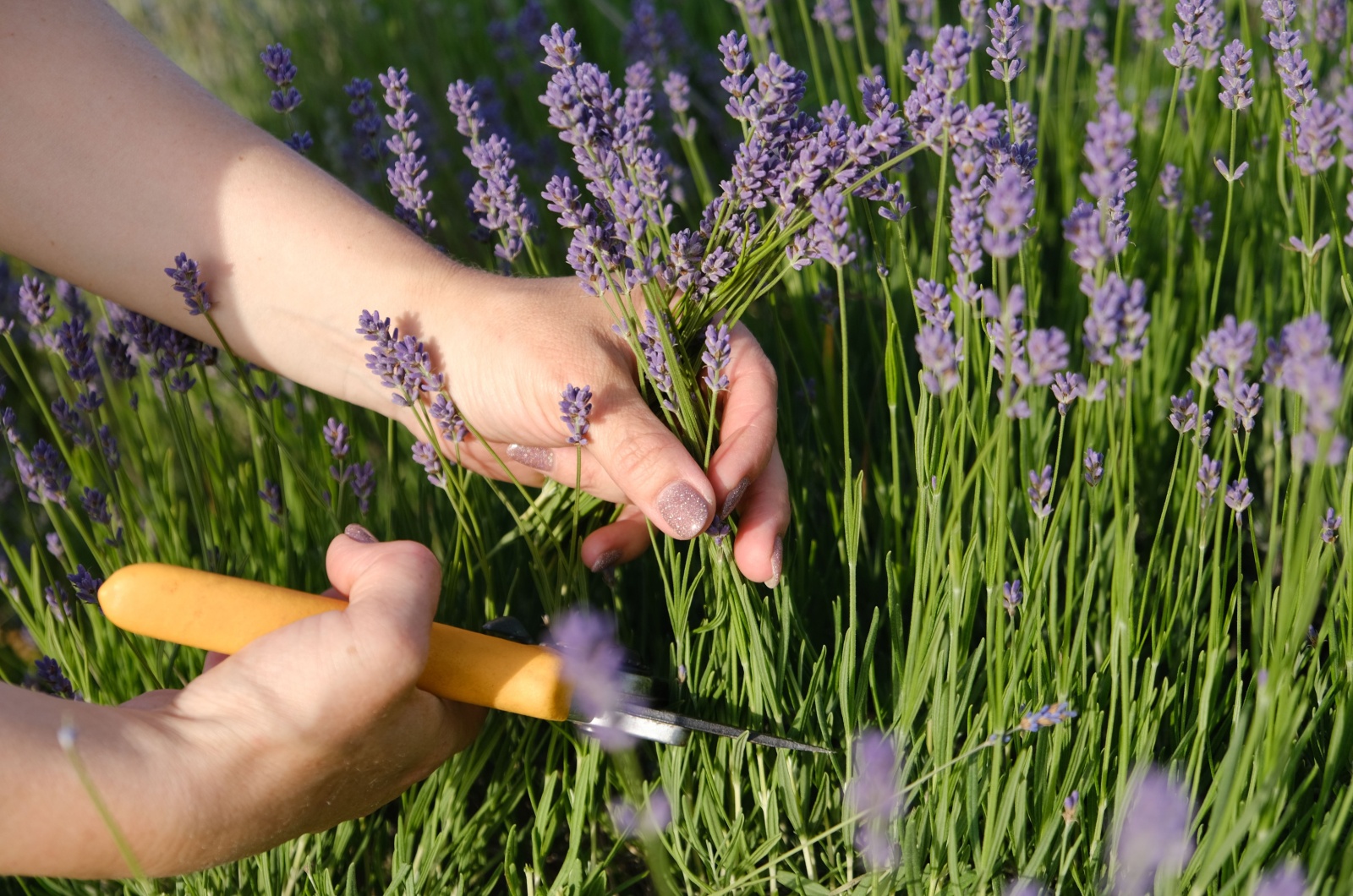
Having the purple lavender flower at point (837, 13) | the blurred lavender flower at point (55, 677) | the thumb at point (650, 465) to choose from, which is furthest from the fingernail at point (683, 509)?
the purple lavender flower at point (837, 13)

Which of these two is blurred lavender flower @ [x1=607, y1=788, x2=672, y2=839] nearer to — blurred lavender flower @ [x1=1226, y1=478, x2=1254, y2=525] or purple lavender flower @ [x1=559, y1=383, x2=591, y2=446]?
purple lavender flower @ [x1=559, y1=383, x2=591, y2=446]

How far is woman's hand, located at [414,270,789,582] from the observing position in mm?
1301

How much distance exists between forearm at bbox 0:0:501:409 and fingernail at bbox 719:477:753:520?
0.52m

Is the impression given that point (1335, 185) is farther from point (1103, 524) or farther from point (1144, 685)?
point (1144, 685)

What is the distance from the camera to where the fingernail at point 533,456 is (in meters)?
1.59

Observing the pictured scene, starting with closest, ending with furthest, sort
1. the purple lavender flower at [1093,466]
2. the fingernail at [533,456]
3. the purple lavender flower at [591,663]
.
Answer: the purple lavender flower at [591,663] → the purple lavender flower at [1093,466] → the fingernail at [533,456]

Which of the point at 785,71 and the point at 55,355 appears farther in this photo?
the point at 55,355

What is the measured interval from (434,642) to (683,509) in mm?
352

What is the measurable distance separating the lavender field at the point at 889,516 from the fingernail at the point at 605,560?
0.02 m

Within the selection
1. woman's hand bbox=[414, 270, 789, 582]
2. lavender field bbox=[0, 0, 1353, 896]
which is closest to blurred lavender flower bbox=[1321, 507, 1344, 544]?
lavender field bbox=[0, 0, 1353, 896]

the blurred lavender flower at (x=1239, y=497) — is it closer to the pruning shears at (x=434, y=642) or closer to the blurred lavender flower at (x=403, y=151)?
the pruning shears at (x=434, y=642)

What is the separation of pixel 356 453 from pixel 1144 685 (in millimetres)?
1300

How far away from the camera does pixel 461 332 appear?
1.49 meters

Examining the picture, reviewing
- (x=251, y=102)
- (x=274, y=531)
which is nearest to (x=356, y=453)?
(x=274, y=531)
